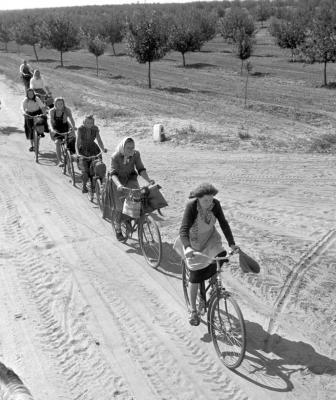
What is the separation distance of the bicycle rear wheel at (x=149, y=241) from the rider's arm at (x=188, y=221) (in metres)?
1.97

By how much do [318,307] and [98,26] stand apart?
5740 centimetres

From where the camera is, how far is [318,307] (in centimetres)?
621

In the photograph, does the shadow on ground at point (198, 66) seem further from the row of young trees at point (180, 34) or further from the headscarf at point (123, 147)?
the headscarf at point (123, 147)

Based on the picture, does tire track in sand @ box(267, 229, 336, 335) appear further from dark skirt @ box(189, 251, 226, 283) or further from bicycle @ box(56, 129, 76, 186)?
bicycle @ box(56, 129, 76, 186)

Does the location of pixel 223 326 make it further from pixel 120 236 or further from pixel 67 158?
pixel 67 158

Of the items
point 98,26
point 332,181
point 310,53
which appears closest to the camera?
point 332,181

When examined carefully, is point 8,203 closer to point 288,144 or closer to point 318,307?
point 318,307

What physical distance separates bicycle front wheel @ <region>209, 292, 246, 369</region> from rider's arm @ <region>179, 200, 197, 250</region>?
2.13 ft

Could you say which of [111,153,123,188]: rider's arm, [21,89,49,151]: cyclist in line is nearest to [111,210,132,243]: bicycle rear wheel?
[111,153,123,188]: rider's arm

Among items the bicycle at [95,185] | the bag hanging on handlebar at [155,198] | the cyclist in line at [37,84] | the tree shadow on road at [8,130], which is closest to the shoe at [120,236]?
the bag hanging on handlebar at [155,198]

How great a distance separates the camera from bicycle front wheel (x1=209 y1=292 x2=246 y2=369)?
5.12m

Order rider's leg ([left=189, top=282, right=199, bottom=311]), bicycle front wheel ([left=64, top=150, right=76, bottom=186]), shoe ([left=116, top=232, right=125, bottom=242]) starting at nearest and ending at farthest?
rider's leg ([left=189, top=282, right=199, bottom=311]) < shoe ([left=116, top=232, right=125, bottom=242]) < bicycle front wheel ([left=64, top=150, right=76, bottom=186])

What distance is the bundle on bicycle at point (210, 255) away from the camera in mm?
5129

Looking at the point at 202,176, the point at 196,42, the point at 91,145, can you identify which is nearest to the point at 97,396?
the point at 91,145
